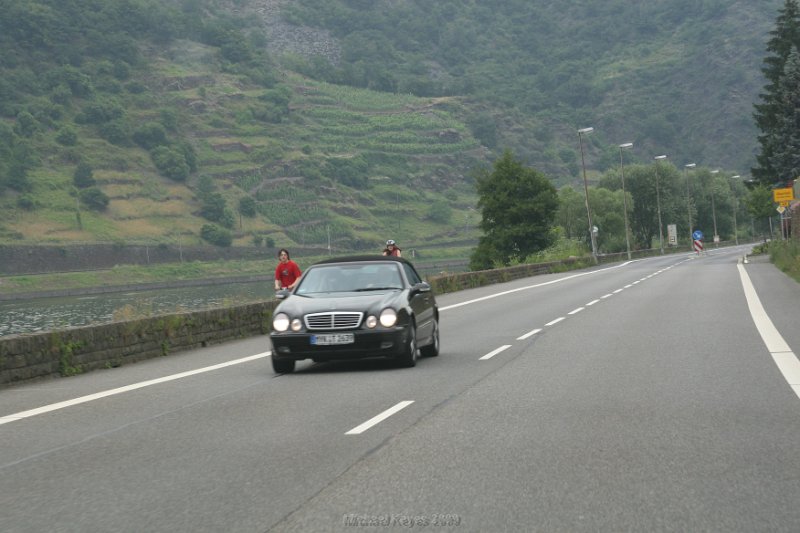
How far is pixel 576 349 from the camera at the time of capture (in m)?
15.6

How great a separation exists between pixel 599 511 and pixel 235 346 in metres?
14.5

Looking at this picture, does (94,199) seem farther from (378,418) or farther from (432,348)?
(378,418)

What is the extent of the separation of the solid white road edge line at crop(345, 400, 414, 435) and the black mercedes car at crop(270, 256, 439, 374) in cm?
297

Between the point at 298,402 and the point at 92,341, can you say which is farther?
the point at 92,341

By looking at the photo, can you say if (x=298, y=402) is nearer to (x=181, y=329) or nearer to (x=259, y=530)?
(x=259, y=530)

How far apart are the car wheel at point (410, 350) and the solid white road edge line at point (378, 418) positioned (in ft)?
10.5

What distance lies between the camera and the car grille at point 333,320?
43.8ft

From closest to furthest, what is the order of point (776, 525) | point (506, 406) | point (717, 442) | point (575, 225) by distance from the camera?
1. point (776, 525)
2. point (717, 442)
3. point (506, 406)
4. point (575, 225)

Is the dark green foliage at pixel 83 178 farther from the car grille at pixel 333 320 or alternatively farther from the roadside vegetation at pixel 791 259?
the car grille at pixel 333 320

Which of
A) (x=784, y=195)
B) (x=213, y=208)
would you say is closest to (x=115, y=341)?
(x=784, y=195)

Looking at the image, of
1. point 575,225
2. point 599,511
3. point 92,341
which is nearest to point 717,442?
point 599,511

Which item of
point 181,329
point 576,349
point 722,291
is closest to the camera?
point 576,349

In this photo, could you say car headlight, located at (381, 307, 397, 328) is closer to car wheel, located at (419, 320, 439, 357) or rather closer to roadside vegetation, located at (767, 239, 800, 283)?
car wheel, located at (419, 320, 439, 357)

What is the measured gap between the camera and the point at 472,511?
570 cm
